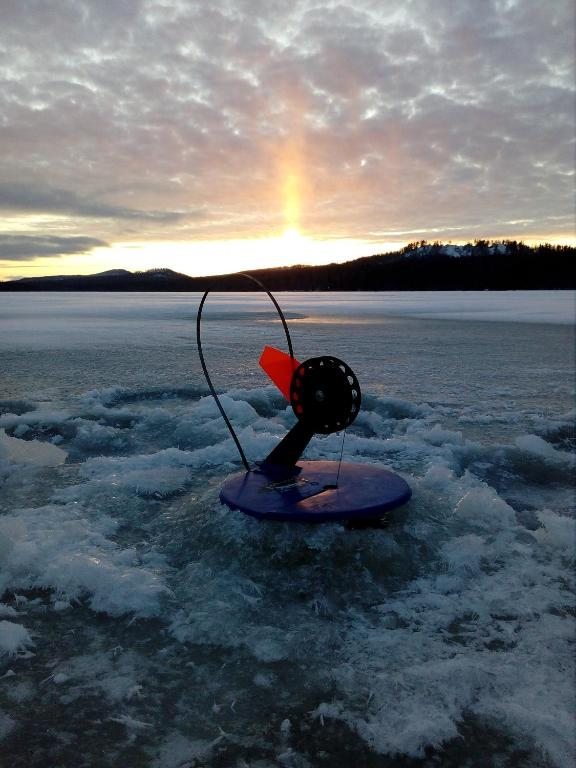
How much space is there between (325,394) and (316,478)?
2.67ft

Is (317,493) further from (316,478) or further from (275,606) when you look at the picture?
(275,606)

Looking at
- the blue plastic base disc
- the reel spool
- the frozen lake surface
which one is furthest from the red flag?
the frozen lake surface

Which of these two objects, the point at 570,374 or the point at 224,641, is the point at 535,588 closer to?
the point at 224,641

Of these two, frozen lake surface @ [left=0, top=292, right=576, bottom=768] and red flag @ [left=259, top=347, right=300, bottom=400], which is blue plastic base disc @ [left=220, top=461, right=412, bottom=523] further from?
red flag @ [left=259, top=347, right=300, bottom=400]

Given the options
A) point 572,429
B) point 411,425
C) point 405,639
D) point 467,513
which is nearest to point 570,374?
point 572,429

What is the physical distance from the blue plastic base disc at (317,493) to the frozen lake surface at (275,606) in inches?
10.1

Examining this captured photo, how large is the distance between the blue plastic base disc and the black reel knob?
0.52 meters

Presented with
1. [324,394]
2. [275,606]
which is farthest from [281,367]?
[275,606]

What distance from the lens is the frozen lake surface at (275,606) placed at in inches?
104

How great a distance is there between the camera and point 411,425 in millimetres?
7699

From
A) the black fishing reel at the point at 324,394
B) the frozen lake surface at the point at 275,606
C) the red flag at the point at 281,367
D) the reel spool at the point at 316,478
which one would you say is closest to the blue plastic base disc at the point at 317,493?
the reel spool at the point at 316,478

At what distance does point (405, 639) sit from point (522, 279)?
102m

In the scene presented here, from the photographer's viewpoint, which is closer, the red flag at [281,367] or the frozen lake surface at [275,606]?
the frozen lake surface at [275,606]

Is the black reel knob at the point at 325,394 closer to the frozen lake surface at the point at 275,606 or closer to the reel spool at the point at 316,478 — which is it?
the reel spool at the point at 316,478
